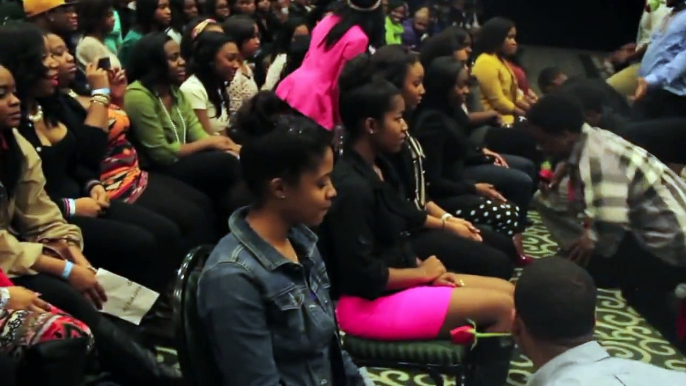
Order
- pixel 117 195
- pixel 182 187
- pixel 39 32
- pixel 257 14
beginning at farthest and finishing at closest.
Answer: pixel 257 14 < pixel 182 187 < pixel 117 195 < pixel 39 32

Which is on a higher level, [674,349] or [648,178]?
[648,178]

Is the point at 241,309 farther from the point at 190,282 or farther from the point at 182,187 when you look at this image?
the point at 182,187

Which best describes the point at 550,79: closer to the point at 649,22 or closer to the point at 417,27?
the point at 649,22

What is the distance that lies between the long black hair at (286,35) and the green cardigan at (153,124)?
5.27ft

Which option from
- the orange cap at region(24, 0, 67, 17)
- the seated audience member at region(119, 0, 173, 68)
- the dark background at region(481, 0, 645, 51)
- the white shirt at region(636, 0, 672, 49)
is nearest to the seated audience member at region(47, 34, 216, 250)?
the orange cap at region(24, 0, 67, 17)

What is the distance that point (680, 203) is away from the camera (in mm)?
2629

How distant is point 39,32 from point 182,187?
32.7 inches

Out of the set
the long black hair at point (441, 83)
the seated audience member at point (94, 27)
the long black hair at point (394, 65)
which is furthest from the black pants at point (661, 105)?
the seated audience member at point (94, 27)

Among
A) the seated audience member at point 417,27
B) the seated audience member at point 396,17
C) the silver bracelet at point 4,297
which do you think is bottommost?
→ the seated audience member at point 417,27

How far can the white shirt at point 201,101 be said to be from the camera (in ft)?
11.3

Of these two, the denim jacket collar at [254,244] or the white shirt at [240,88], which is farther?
the white shirt at [240,88]

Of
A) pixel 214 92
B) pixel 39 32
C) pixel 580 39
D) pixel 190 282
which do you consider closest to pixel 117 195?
pixel 39 32

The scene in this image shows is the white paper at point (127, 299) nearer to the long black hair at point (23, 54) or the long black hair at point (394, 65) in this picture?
the long black hair at point (23, 54)

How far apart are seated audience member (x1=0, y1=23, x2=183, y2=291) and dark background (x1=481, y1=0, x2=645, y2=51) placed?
7778 millimetres
